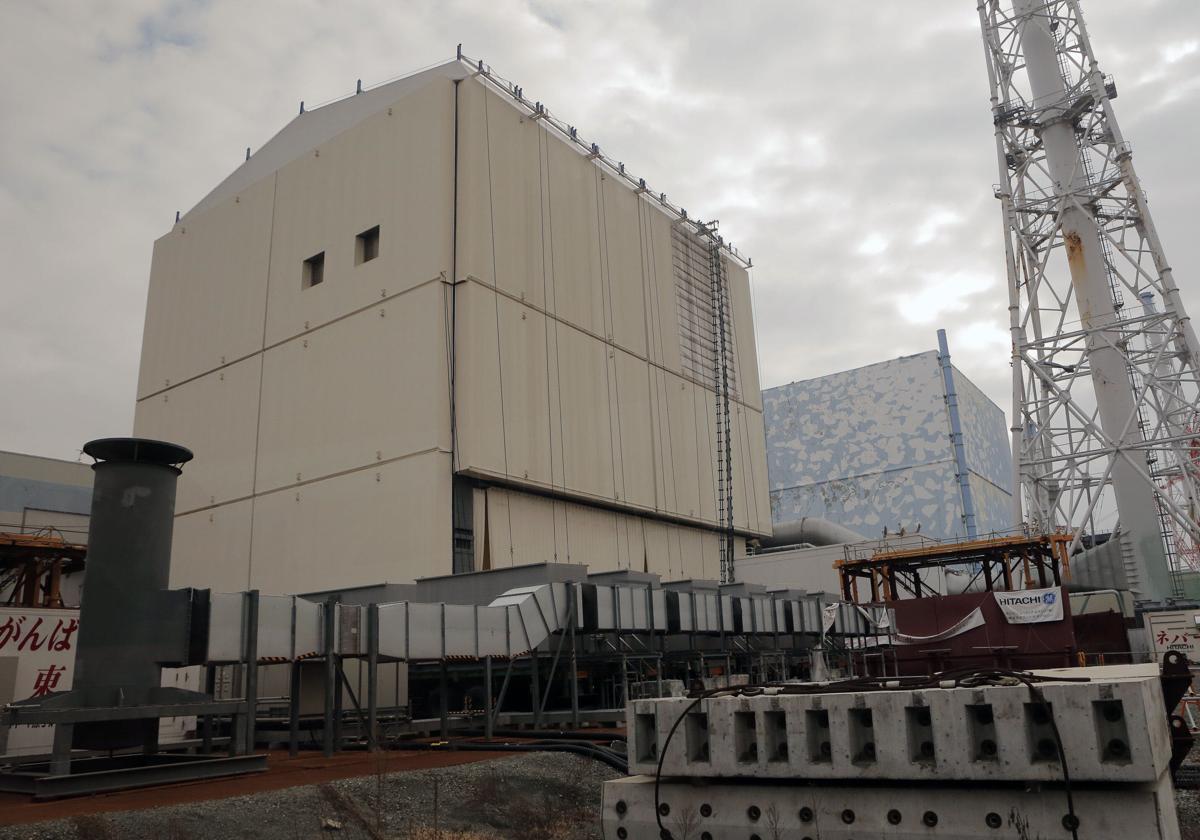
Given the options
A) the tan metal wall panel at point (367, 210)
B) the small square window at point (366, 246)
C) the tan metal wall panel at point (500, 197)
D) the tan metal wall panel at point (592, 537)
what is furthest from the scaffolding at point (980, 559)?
the small square window at point (366, 246)

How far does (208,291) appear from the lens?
1810 inches

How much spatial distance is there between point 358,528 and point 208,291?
682 inches

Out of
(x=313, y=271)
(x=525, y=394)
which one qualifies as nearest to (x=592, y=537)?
(x=525, y=394)

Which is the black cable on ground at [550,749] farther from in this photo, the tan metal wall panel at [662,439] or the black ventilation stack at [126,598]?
the tan metal wall panel at [662,439]

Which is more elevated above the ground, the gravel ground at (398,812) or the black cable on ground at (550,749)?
the black cable on ground at (550,749)

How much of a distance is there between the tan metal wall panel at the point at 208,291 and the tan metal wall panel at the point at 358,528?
861 cm

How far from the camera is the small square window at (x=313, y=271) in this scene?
4138cm

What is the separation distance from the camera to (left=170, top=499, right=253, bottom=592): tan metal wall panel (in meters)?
40.2

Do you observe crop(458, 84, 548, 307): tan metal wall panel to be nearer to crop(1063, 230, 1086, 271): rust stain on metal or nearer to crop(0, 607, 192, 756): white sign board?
crop(0, 607, 192, 756): white sign board

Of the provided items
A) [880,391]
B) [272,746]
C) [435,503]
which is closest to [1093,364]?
[435,503]

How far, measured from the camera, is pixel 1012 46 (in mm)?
47188

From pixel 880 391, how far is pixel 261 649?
8324cm

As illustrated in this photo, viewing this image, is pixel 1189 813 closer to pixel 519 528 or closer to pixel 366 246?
pixel 519 528

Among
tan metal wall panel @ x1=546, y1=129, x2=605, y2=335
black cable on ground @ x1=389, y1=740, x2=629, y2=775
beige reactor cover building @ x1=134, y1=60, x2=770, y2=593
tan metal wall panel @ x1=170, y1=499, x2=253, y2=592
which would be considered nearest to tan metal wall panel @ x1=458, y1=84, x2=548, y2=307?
Result: beige reactor cover building @ x1=134, y1=60, x2=770, y2=593
